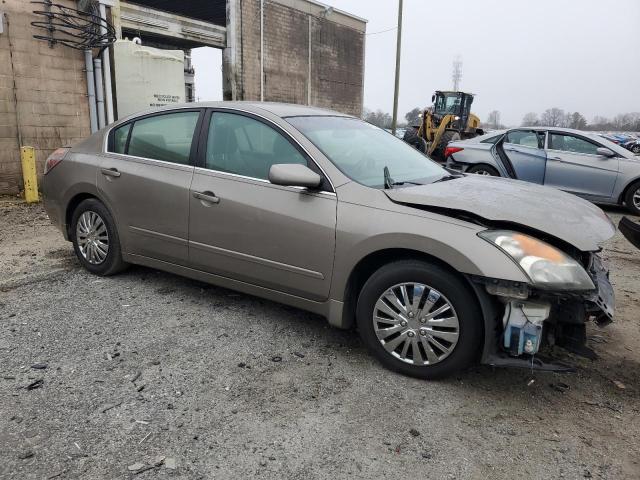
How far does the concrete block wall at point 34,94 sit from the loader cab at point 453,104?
562 inches

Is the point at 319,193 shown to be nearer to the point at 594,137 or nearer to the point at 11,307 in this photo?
the point at 11,307

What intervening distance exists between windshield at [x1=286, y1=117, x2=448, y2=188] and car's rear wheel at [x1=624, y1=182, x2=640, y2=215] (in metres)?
6.28

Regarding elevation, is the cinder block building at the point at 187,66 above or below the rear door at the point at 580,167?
above

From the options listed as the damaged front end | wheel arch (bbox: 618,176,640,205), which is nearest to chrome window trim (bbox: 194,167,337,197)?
the damaged front end

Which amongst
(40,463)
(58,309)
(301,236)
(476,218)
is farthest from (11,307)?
(476,218)

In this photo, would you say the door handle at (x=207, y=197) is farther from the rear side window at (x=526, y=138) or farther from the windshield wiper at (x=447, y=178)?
the rear side window at (x=526, y=138)

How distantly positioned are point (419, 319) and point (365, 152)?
4.50ft

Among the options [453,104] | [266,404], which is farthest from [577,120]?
[266,404]

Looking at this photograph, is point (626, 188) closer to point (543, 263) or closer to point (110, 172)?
point (543, 263)

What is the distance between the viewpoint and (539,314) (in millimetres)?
2729

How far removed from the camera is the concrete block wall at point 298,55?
22094 millimetres

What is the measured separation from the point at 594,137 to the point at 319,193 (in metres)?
7.64

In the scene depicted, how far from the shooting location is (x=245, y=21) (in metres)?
21.9

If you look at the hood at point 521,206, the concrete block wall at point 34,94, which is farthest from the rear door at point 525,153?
the concrete block wall at point 34,94
